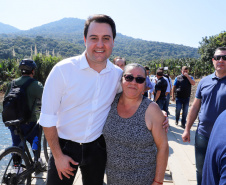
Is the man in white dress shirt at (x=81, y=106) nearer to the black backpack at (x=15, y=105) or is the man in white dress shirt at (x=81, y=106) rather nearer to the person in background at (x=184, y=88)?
the black backpack at (x=15, y=105)

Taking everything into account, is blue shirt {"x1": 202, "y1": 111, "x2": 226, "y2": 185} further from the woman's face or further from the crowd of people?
the woman's face

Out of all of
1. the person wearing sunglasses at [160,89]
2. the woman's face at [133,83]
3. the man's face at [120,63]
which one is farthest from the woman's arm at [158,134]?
the person wearing sunglasses at [160,89]

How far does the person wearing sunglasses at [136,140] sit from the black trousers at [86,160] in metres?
0.09

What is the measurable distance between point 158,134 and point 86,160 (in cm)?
63

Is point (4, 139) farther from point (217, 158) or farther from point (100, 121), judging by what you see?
point (217, 158)

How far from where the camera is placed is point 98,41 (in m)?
1.48

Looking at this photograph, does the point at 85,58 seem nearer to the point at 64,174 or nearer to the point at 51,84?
the point at 51,84

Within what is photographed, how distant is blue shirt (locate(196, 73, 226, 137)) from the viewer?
2.17m

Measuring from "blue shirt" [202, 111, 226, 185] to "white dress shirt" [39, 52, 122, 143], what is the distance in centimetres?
91

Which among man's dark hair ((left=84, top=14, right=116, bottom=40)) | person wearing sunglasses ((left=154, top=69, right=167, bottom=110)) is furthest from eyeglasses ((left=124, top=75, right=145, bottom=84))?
person wearing sunglasses ((left=154, top=69, right=167, bottom=110))

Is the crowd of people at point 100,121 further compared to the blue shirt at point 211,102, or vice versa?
the blue shirt at point 211,102

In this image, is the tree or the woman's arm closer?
the woman's arm

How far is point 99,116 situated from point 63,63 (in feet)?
1.69

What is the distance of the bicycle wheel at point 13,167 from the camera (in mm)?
2262
